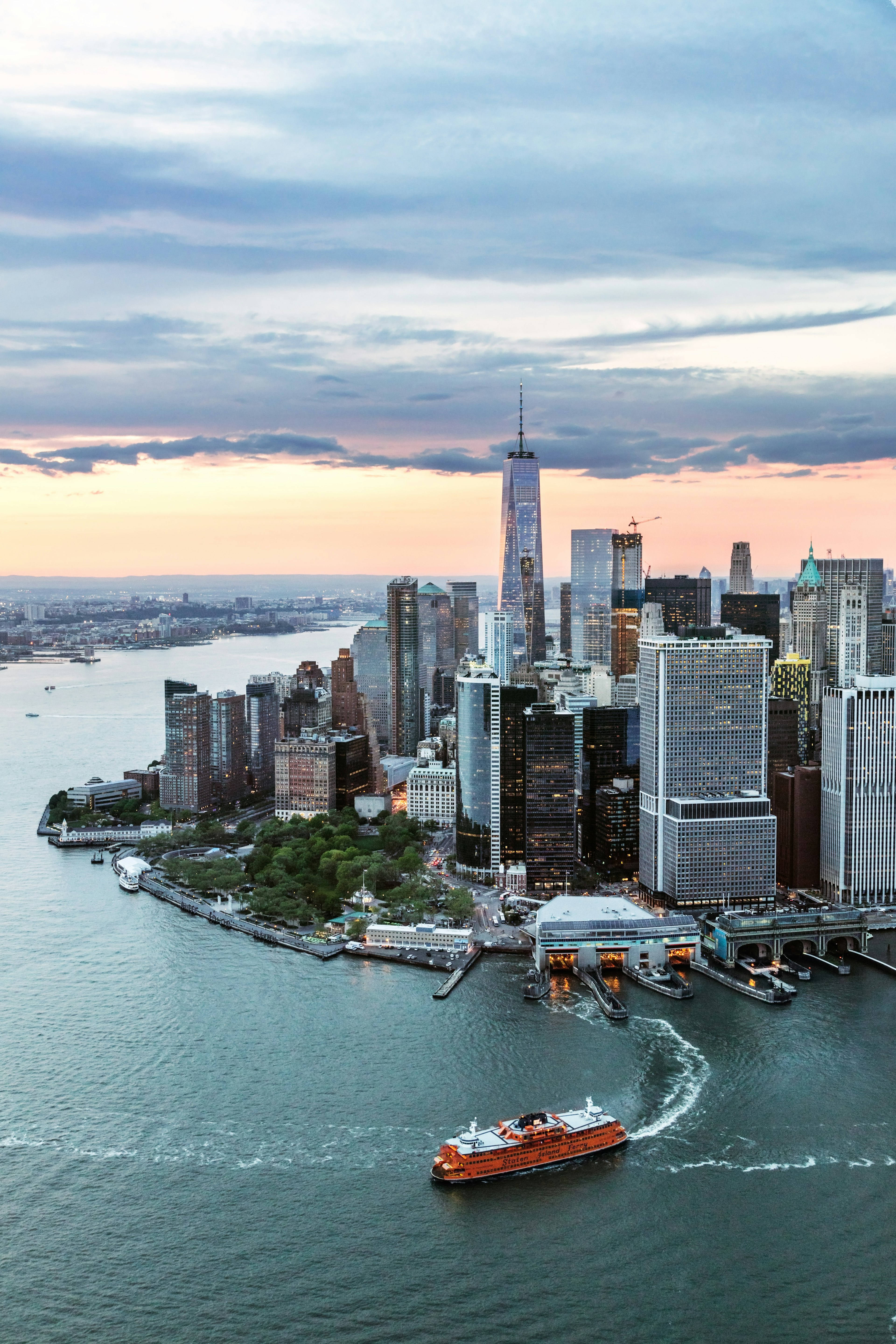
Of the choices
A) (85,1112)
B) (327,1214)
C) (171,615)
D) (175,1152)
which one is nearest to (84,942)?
(85,1112)

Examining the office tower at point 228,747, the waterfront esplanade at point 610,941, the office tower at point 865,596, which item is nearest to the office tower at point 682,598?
the office tower at point 865,596

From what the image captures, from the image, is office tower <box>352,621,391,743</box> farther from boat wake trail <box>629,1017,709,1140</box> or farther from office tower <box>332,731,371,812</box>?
boat wake trail <box>629,1017,709,1140</box>

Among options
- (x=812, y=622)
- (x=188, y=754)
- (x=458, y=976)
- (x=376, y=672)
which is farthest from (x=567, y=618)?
(x=458, y=976)

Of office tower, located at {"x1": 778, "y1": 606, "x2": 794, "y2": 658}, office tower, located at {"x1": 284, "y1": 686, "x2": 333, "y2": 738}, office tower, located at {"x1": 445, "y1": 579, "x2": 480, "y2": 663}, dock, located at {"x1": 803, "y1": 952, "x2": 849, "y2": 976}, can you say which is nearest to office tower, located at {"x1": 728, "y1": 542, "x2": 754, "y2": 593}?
office tower, located at {"x1": 778, "y1": 606, "x2": 794, "y2": 658}

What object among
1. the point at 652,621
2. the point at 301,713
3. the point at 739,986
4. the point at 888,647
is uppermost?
the point at 652,621

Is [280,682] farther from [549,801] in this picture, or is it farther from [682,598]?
[549,801]

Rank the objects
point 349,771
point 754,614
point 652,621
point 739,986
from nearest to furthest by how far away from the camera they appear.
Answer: point 739,986 → point 349,771 → point 652,621 → point 754,614

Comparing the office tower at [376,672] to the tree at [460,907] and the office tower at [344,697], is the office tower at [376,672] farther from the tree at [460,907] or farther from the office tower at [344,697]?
the tree at [460,907]
